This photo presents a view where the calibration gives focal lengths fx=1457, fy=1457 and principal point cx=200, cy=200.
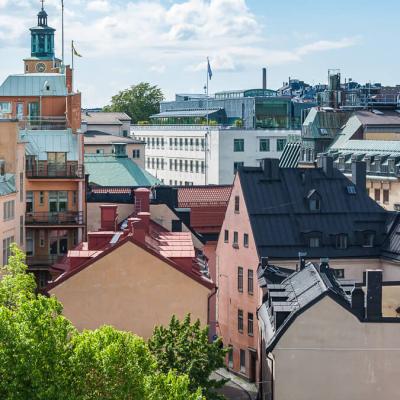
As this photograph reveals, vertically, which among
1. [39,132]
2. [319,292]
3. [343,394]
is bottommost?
[343,394]

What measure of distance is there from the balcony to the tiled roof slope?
54.1 ft

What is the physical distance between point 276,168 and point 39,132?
55.1ft

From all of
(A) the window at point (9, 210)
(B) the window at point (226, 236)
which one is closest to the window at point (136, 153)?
(B) the window at point (226, 236)

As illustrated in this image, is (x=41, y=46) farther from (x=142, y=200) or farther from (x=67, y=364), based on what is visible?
(x=67, y=364)

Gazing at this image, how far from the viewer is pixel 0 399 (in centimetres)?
4988

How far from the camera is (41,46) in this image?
6590 inches

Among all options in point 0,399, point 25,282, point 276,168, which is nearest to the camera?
point 0,399

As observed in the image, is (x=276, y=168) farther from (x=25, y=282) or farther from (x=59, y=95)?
(x=25, y=282)

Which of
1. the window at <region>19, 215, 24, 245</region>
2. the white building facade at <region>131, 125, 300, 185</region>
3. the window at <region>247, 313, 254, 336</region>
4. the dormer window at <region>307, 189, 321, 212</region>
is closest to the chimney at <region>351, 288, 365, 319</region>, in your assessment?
the window at <region>247, 313, 254, 336</region>

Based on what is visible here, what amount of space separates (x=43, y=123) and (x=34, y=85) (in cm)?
440

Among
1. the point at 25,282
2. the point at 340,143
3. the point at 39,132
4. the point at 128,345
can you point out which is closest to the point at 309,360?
the point at 25,282

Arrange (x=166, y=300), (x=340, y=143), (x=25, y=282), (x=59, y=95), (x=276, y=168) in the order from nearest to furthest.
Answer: (x=25, y=282)
(x=166, y=300)
(x=276, y=168)
(x=59, y=95)
(x=340, y=143)

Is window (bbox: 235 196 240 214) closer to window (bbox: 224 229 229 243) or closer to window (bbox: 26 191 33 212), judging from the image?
window (bbox: 224 229 229 243)

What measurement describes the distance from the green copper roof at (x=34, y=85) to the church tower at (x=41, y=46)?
56396 mm
